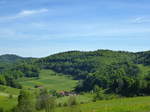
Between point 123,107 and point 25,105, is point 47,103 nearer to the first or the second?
point 25,105

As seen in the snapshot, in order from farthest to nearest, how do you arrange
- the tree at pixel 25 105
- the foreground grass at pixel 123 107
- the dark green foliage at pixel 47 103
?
the tree at pixel 25 105 < the dark green foliage at pixel 47 103 < the foreground grass at pixel 123 107

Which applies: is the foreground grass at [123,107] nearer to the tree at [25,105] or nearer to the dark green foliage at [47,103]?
the dark green foliage at [47,103]

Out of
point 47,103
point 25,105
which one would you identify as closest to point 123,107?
point 47,103

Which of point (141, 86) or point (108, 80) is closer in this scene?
point (141, 86)

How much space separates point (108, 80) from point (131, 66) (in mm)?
44299

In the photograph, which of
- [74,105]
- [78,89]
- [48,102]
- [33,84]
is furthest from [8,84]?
[74,105]

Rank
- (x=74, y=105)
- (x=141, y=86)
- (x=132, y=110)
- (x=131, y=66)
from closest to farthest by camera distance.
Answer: (x=74, y=105)
(x=132, y=110)
(x=141, y=86)
(x=131, y=66)

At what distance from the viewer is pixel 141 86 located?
92.4 metres

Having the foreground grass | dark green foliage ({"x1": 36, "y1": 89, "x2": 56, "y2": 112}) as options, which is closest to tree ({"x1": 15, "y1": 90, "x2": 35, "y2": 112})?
dark green foliage ({"x1": 36, "y1": 89, "x2": 56, "y2": 112})

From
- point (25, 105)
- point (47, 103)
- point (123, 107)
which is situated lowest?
point (123, 107)

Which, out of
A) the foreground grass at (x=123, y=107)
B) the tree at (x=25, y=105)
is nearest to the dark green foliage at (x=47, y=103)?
the foreground grass at (x=123, y=107)

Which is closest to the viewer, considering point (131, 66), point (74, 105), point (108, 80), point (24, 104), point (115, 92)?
point (74, 105)

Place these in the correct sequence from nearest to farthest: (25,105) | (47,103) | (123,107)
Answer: (47,103) < (123,107) < (25,105)

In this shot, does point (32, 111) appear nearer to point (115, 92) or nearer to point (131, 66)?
point (115, 92)
